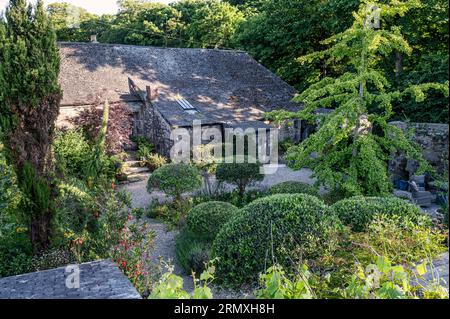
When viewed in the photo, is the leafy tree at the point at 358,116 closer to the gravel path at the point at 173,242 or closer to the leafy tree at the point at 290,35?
the gravel path at the point at 173,242

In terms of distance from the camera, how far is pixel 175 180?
38.0 ft

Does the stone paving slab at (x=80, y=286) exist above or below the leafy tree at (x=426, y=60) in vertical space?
below

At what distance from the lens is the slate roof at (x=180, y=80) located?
1897 cm

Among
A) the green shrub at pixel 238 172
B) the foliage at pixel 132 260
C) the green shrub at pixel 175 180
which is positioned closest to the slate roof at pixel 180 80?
the green shrub at pixel 238 172

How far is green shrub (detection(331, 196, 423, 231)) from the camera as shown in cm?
633

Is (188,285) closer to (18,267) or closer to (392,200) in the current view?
(18,267)

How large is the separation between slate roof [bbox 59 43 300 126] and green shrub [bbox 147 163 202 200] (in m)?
5.85

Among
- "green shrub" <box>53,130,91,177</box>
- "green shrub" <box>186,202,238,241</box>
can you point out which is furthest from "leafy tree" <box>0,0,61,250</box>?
"green shrub" <box>53,130,91,177</box>

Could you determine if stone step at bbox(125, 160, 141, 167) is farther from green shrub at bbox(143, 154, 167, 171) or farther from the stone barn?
the stone barn

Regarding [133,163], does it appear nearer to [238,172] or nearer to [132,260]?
[238,172]

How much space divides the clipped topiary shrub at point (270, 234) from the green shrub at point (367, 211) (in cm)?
65

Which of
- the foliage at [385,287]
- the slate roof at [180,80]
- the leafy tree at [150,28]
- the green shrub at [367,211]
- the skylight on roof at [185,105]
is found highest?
the leafy tree at [150,28]

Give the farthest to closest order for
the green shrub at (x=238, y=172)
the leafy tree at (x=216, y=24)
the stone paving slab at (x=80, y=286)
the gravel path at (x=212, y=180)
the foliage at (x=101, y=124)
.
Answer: the leafy tree at (x=216, y=24) < the foliage at (x=101, y=124) < the gravel path at (x=212, y=180) < the green shrub at (x=238, y=172) < the stone paving slab at (x=80, y=286)

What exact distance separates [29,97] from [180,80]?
564 inches
